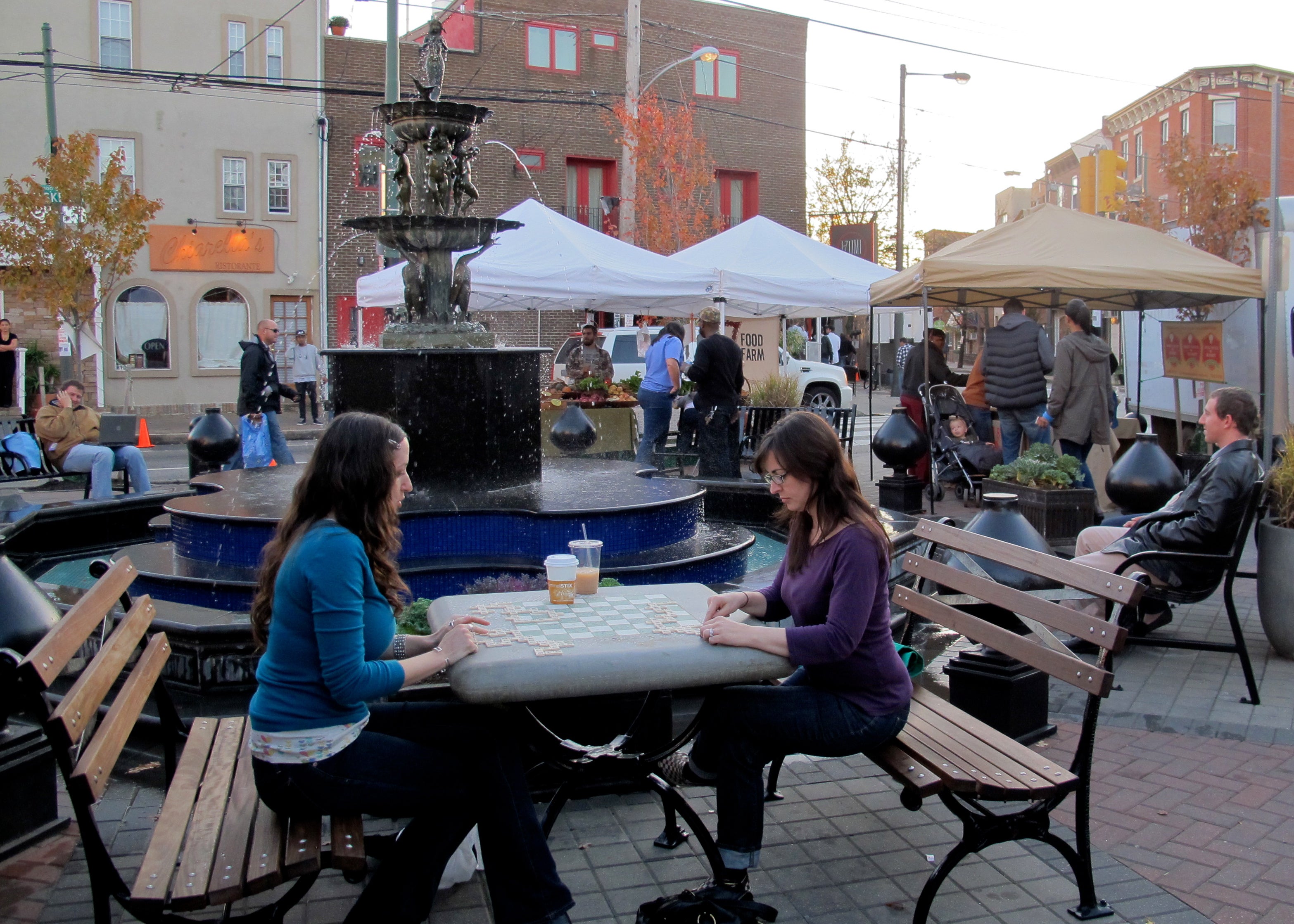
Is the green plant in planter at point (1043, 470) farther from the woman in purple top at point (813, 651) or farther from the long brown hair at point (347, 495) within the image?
the long brown hair at point (347, 495)

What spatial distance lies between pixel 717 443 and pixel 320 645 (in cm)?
1001

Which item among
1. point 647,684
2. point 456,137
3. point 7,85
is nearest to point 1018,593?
point 647,684

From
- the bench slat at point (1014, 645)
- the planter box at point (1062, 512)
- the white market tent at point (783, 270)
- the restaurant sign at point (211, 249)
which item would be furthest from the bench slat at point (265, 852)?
the restaurant sign at point (211, 249)

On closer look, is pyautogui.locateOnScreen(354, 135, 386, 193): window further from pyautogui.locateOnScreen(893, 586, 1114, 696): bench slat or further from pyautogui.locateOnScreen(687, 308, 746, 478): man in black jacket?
pyautogui.locateOnScreen(893, 586, 1114, 696): bench slat

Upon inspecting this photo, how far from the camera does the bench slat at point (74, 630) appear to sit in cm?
276

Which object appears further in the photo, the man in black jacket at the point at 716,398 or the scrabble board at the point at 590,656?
the man in black jacket at the point at 716,398

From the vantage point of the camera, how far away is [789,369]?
883 inches

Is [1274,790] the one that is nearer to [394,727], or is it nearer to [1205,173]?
[394,727]

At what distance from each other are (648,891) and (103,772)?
170 cm

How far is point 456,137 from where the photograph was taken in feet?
26.3

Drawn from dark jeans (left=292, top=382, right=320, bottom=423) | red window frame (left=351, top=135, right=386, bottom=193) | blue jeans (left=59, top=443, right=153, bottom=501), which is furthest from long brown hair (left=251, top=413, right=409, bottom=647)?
red window frame (left=351, top=135, right=386, bottom=193)

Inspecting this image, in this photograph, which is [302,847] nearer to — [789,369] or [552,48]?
[789,369]

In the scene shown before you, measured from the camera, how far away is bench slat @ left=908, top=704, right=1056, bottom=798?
3205 millimetres

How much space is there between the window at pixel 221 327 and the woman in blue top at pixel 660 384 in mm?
16853
